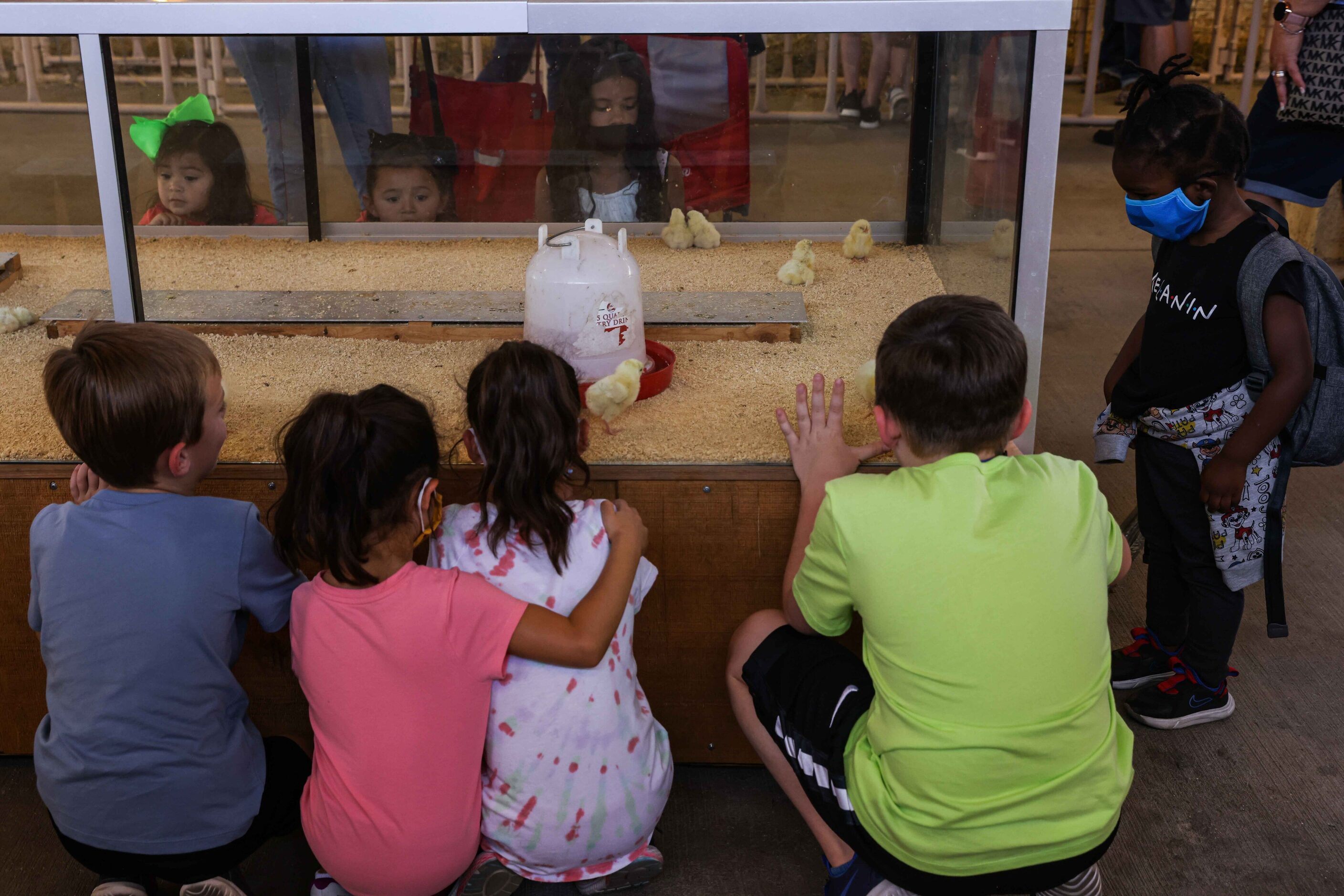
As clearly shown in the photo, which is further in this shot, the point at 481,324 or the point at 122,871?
the point at 481,324

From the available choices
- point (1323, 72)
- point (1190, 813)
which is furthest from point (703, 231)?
point (1323, 72)

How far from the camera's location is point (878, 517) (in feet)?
4.27

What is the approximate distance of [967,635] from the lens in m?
1.25

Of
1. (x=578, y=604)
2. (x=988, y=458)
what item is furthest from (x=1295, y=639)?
(x=578, y=604)

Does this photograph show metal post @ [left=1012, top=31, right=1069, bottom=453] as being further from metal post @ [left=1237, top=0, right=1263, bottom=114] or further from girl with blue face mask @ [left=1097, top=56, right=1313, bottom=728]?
metal post @ [left=1237, top=0, right=1263, bottom=114]

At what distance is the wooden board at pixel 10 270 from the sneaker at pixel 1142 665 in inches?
83.9

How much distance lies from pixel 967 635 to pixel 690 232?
1.21 meters

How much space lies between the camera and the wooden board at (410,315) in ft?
6.87

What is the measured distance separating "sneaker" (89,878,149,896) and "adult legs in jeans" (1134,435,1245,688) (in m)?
1.61

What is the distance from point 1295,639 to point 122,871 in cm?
200

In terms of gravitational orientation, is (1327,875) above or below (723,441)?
below

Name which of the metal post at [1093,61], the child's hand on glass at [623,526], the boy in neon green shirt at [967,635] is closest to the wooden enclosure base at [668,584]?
the child's hand on glass at [623,526]

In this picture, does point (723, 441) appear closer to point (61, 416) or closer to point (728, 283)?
point (728, 283)

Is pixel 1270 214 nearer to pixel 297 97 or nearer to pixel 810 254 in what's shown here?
pixel 810 254
